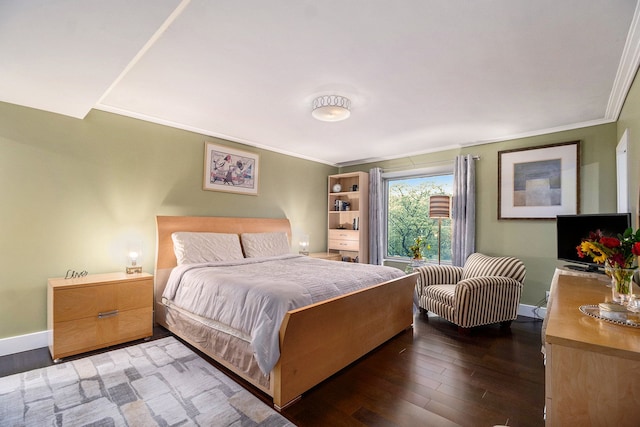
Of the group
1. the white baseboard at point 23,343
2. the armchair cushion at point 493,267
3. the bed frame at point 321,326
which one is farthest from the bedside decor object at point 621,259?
the white baseboard at point 23,343

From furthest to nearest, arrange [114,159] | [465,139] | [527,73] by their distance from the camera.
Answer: [465,139]
[114,159]
[527,73]

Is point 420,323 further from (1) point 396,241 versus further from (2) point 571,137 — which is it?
(2) point 571,137

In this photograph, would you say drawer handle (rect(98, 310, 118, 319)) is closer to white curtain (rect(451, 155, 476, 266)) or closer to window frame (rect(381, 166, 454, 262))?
window frame (rect(381, 166, 454, 262))

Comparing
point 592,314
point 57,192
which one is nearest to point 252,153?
point 57,192

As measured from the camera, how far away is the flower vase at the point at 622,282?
1368 millimetres

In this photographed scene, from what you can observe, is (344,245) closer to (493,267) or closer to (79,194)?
(493,267)

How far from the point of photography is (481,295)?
3299 mm

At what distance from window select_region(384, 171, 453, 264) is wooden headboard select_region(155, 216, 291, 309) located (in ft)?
8.14

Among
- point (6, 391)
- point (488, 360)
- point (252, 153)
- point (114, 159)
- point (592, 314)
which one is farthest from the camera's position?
point (252, 153)

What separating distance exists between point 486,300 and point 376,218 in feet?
8.17

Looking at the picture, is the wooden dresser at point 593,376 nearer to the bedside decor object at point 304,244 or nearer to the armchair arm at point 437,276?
the armchair arm at point 437,276

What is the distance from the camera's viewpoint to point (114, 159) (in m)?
3.30

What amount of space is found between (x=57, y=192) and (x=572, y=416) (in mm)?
4081

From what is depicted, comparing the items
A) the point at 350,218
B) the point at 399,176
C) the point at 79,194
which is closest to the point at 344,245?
the point at 350,218
